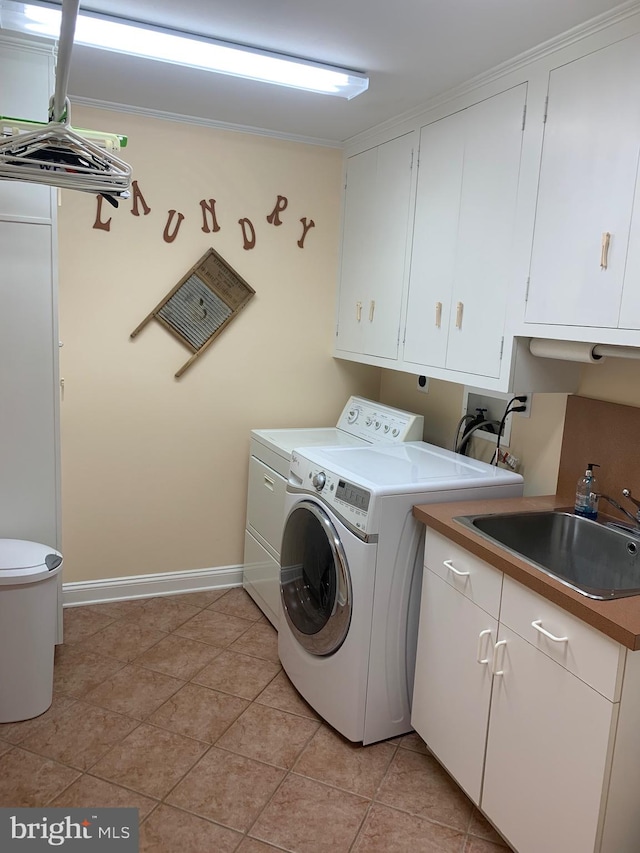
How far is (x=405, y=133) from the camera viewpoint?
2904mm

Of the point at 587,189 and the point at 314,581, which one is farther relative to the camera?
the point at 314,581

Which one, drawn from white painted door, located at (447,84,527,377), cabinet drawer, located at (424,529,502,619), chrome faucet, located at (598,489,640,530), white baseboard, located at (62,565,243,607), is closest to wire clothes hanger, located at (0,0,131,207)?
white painted door, located at (447,84,527,377)

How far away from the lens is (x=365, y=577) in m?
2.27

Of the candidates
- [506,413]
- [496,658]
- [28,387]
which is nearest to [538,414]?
[506,413]

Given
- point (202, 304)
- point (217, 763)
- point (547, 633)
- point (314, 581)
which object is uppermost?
point (202, 304)

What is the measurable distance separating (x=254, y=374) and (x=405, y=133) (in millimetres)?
1379

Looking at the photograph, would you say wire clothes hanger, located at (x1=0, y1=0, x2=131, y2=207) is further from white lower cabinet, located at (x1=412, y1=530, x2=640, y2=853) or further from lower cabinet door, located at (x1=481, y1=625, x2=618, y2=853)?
lower cabinet door, located at (x1=481, y1=625, x2=618, y2=853)

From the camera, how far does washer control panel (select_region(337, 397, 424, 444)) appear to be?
3116mm

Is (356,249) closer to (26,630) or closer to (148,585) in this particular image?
(148,585)

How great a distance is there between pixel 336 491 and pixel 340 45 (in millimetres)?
1508

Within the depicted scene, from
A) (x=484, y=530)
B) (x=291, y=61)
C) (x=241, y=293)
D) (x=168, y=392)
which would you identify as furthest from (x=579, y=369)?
(x=168, y=392)

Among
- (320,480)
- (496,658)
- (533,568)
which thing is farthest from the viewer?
(320,480)

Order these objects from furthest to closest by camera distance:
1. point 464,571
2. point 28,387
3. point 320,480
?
point 28,387, point 320,480, point 464,571

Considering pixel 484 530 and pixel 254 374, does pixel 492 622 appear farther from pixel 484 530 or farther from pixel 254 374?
pixel 254 374
